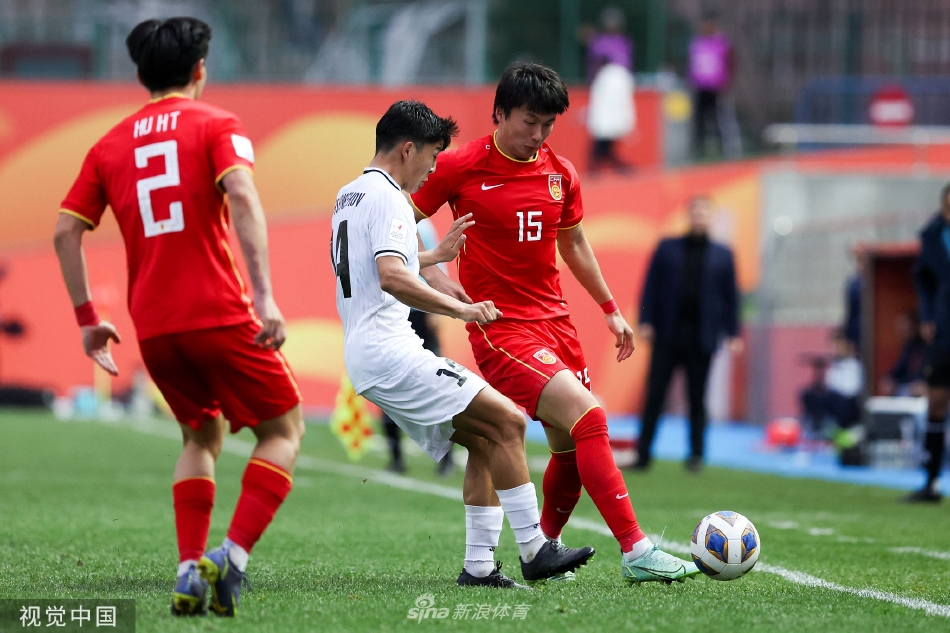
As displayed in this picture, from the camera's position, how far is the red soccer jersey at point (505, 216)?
5.91m

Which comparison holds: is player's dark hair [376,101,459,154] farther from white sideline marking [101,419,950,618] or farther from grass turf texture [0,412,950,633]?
white sideline marking [101,419,950,618]

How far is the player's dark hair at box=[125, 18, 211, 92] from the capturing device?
4.90m

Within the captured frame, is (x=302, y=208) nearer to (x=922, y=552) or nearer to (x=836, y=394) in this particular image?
(x=836, y=394)

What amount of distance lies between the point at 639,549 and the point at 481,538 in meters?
0.66

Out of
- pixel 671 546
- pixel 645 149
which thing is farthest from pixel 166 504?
pixel 645 149

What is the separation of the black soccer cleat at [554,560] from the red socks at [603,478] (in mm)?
158

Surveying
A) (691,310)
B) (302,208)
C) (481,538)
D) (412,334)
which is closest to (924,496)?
(691,310)

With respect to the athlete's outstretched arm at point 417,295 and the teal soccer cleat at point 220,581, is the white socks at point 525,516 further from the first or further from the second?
the teal soccer cleat at point 220,581

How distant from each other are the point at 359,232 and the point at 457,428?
35.3 inches

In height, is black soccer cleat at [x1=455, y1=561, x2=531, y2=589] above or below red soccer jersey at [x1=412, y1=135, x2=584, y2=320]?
below

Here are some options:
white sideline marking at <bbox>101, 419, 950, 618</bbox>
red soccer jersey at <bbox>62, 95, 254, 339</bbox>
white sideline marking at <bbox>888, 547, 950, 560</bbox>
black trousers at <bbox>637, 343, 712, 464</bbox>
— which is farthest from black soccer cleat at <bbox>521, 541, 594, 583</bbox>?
black trousers at <bbox>637, 343, 712, 464</bbox>

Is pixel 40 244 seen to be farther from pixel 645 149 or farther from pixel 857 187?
pixel 857 187

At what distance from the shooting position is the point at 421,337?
1052 cm

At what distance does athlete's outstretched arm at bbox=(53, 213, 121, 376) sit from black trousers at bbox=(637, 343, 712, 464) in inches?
319
